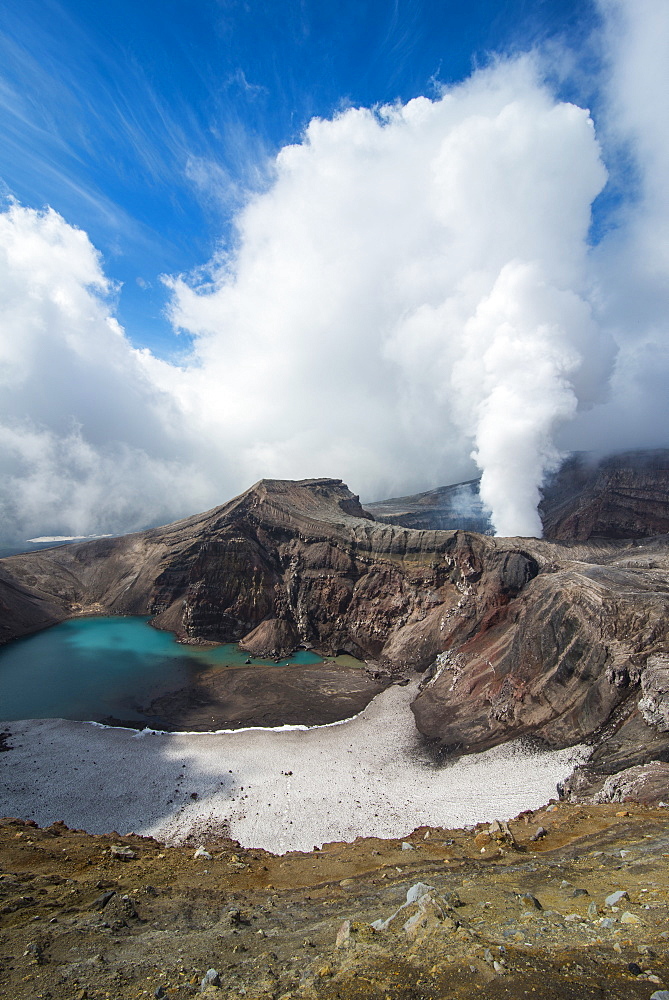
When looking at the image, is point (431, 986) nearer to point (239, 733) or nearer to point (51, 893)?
point (51, 893)

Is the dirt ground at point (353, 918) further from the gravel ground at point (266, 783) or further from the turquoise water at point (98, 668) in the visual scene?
the turquoise water at point (98, 668)

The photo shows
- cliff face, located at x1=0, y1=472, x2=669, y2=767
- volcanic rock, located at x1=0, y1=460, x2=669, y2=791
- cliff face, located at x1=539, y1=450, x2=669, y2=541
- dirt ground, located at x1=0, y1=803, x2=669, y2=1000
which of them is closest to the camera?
dirt ground, located at x1=0, y1=803, x2=669, y2=1000

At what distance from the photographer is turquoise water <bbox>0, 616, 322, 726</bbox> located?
121 ft

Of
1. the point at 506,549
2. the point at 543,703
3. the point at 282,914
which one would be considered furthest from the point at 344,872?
the point at 506,549

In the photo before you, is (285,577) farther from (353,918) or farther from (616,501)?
(616,501)

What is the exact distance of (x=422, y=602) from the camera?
47031 mm

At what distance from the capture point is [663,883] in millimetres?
10273

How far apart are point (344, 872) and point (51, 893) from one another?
933cm

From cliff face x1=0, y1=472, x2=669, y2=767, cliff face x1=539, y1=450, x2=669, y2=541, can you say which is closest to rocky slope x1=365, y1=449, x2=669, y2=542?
cliff face x1=539, y1=450, x2=669, y2=541

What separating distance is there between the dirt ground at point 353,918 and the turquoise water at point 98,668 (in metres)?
21.6

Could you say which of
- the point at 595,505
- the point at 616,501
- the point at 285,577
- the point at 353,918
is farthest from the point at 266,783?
the point at 616,501

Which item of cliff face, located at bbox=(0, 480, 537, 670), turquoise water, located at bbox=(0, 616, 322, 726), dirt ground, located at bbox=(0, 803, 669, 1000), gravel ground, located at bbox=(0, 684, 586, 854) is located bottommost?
gravel ground, located at bbox=(0, 684, 586, 854)

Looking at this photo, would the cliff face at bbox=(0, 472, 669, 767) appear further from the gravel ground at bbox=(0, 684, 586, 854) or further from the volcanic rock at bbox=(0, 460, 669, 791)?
the gravel ground at bbox=(0, 684, 586, 854)

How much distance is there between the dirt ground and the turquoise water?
21566 millimetres
